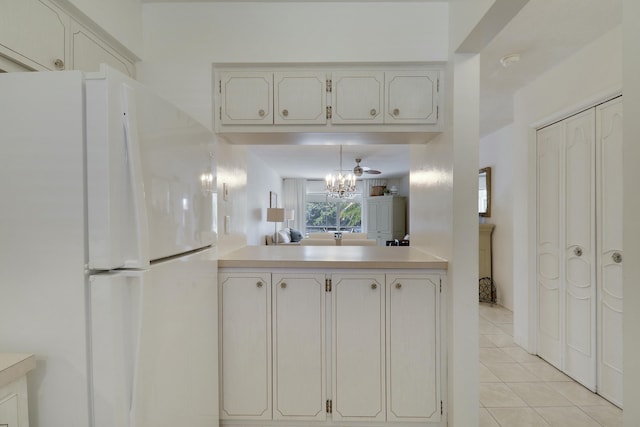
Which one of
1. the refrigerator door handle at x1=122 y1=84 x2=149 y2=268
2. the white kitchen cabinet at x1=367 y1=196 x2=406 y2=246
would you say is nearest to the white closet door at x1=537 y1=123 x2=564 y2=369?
the refrigerator door handle at x1=122 y1=84 x2=149 y2=268

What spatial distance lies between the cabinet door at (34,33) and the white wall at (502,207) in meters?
4.41

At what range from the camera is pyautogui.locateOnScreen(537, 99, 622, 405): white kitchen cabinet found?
1919 millimetres

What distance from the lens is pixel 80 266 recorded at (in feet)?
2.79

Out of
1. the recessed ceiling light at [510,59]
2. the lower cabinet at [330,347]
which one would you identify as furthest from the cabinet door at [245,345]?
the recessed ceiling light at [510,59]

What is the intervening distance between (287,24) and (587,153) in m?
2.30

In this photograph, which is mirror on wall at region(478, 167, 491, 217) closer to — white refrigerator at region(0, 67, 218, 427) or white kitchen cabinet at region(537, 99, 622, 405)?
white kitchen cabinet at region(537, 99, 622, 405)

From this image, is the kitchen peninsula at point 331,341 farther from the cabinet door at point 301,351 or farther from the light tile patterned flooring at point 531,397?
the light tile patterned flooring at point 531,397

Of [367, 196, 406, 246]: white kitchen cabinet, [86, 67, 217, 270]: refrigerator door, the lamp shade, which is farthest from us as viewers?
[367, 196, 406, 246]: white kitchen cabinet

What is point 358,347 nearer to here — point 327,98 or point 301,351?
point 301,351

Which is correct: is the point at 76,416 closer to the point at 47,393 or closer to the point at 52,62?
the point at 47,393

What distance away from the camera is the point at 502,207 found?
3977mm

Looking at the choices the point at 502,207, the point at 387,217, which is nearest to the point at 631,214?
the point at 502,207

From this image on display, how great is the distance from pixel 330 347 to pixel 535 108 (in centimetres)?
273

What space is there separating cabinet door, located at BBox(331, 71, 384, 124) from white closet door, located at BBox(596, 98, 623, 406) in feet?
5.34
